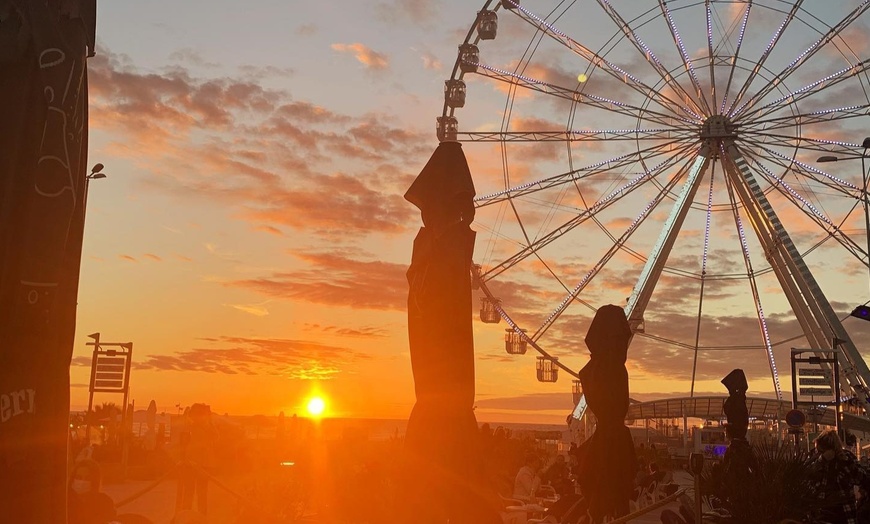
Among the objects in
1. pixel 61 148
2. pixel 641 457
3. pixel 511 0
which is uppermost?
pixel 511 0

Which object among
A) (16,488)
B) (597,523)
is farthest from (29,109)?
(597,523)

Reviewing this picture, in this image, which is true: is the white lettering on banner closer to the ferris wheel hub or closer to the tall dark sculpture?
the tall dark sculpture

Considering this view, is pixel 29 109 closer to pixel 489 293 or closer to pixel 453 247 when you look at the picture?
pixel 453 247

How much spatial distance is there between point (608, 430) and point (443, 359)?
9.03 ft

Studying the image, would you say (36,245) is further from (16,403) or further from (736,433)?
(736,433)

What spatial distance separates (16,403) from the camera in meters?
2.74

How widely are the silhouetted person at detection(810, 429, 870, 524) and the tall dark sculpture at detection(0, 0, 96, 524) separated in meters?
10.8

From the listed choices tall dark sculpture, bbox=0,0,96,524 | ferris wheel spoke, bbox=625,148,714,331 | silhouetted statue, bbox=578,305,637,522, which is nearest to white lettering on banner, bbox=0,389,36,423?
tall dark sculpture, bbox=0,0,96,524

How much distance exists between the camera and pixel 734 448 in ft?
42.4

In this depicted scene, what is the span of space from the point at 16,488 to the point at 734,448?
477 inches

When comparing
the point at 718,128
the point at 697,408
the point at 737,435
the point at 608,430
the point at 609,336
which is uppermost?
the point at 718,128

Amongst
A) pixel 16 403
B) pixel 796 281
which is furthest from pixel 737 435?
pixel 796 281

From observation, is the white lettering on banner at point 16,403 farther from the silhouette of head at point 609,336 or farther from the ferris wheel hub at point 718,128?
the ferris wheel hub at point 718,128

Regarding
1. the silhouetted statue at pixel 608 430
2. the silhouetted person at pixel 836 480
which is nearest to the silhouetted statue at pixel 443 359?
the silhouetted statue at pixel 608 430
